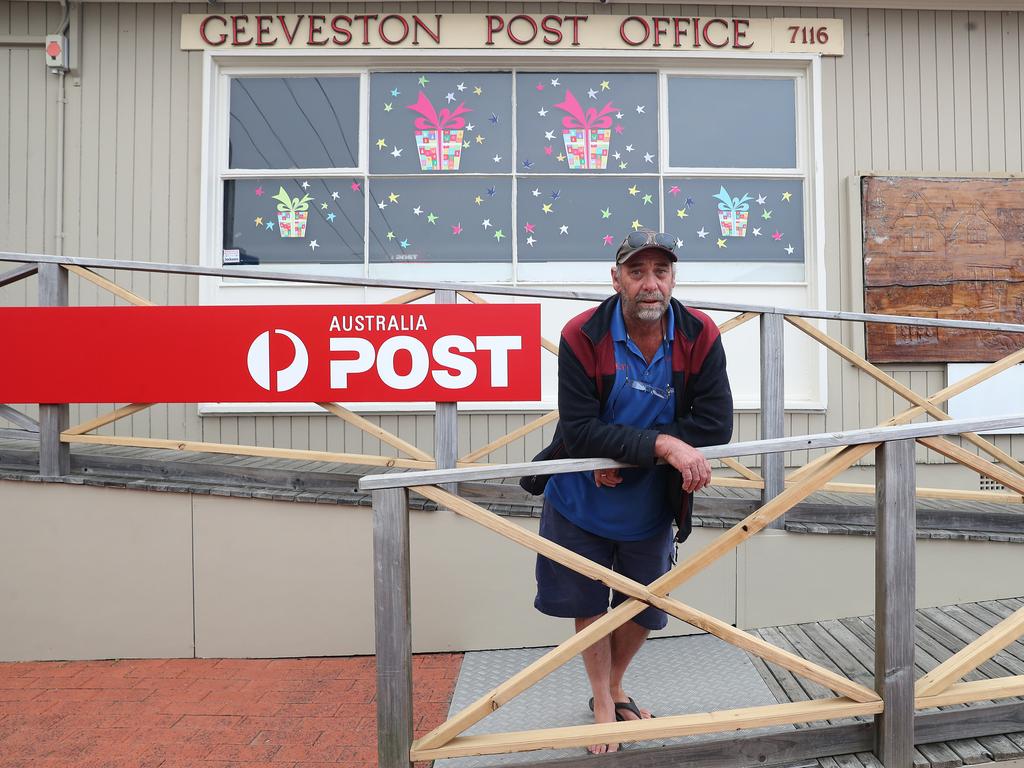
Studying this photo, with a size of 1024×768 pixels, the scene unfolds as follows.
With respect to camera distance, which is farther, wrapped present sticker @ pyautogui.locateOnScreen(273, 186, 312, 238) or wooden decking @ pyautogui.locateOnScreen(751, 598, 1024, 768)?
wrapped present sticker @ pyautogui.locateOnScreen(273, 186, 312, 238)

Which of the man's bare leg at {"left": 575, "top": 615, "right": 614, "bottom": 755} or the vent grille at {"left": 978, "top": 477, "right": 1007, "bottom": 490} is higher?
the vent grille at {"left": 978, "top": 477, "right": 1007, "bottom": 490}

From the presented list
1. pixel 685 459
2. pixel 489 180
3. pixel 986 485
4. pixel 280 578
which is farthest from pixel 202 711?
pixel 986 485

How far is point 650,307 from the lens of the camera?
2.40 meters

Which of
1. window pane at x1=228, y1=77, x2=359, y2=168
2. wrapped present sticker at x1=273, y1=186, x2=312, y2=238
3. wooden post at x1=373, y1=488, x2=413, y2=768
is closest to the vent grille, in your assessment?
wooden post at x1=373, y1=488, x2=413, y2=768

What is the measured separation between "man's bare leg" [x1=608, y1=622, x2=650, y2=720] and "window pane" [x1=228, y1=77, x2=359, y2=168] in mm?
4148

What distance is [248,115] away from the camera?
5.68 m

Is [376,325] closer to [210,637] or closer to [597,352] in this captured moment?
[597,352]

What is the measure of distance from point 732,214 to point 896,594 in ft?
12.7

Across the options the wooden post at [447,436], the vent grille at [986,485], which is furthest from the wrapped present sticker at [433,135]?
the vent grille at [986,485]

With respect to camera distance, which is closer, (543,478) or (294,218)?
(543,478)

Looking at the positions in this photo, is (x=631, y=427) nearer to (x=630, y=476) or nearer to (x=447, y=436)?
(x=630, y=476)

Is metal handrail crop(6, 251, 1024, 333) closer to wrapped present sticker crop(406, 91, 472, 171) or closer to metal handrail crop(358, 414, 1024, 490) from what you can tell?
metal handrail crop(358, 414, 1024, 490)

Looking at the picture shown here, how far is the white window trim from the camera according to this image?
18.1ft

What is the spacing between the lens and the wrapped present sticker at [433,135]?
5.67 meters
